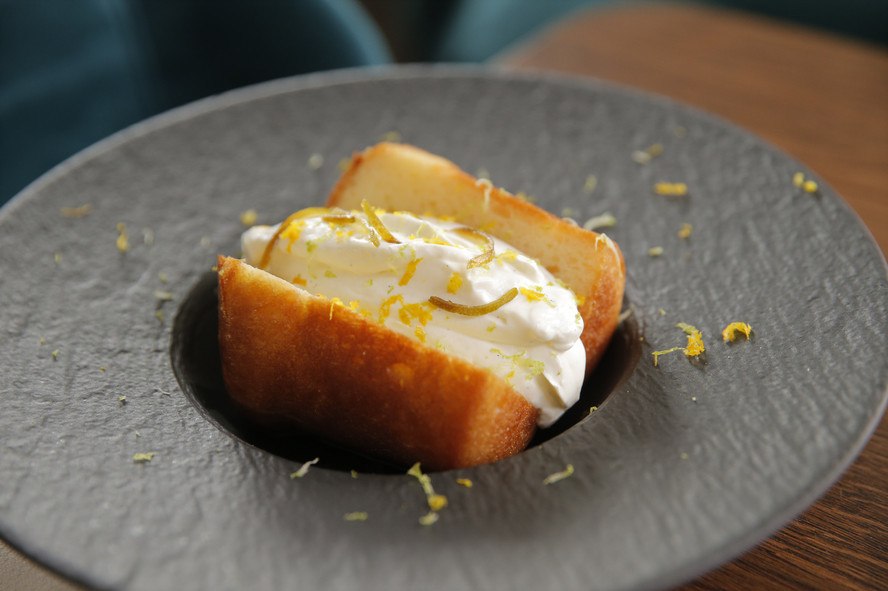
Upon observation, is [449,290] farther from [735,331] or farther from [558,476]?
[735,331]

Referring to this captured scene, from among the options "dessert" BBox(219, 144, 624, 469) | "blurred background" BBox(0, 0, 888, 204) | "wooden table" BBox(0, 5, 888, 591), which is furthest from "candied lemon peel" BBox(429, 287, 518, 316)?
"blurred background" BBox(0, 0, 888, 204)

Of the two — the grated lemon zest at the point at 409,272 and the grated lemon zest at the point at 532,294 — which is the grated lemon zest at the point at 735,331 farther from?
the grated lemon zest at the point at 409,272

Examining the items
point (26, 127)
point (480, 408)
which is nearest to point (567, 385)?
point (480, 408)

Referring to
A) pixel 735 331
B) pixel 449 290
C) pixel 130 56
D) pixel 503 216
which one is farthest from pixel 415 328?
pixel 130 56

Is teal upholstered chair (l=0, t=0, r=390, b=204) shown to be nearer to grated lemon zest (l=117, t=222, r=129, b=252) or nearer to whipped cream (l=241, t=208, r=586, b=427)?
grated lemon zest (l=117, t=222, r=129, b=252)

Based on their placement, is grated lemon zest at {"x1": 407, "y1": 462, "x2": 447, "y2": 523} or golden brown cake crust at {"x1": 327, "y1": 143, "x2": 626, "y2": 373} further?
golden brown cake crust at {"x1": 327, "y1": 143, "x2": 626, "y2": 373}

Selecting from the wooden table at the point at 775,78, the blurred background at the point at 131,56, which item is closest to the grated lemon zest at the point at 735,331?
the wooden table at the point at 775,78
